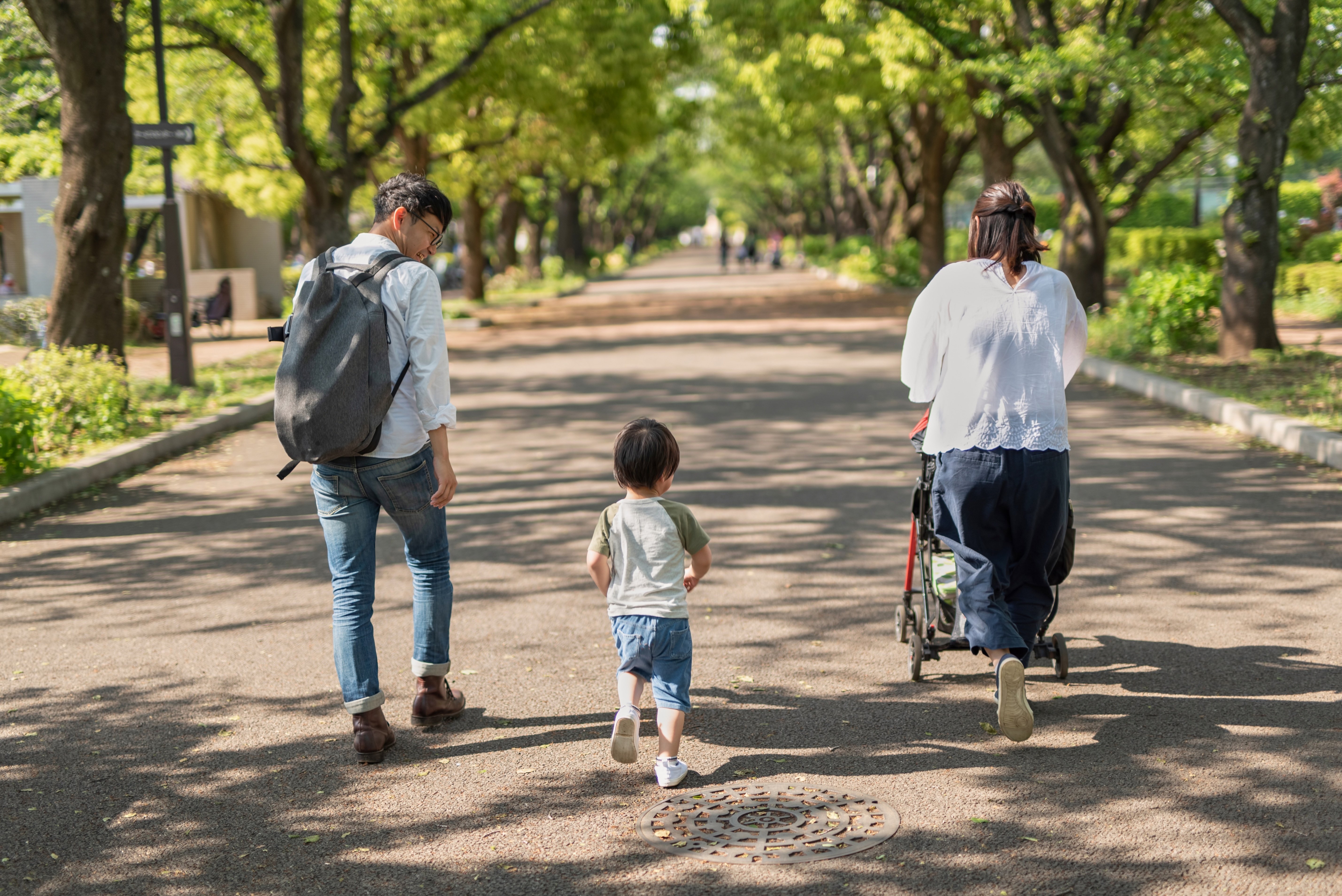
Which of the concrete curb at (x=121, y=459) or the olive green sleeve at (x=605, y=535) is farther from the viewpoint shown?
the concrete curb at (x=121, y=459)

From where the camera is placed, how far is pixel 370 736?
4254mm

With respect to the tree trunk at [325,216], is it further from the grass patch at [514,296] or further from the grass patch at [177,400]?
the grass patch at [514,296]

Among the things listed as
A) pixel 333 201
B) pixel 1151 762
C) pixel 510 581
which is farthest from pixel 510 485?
pixel 333 201

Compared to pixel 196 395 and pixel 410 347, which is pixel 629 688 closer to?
pixel 410 347

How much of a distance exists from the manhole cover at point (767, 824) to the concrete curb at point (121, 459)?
4.78m

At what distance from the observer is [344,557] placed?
4.28 metres

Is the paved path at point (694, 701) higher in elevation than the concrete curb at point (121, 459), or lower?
lower

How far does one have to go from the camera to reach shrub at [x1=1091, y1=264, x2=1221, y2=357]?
14.7 meters

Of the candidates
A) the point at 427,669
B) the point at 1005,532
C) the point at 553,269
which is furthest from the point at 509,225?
the point at 1005,532

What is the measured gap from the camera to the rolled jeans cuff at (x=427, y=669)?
4.54 m

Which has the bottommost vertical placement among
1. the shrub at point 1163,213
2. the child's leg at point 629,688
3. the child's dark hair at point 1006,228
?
the child's leg at point 629,688

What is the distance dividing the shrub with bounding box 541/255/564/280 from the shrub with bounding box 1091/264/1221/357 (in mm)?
30588

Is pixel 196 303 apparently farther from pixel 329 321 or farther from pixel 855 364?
pixel 329 321

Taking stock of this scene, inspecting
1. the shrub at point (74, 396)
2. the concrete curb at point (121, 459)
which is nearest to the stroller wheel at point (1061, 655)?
the concrete curb at point (121, 459)
